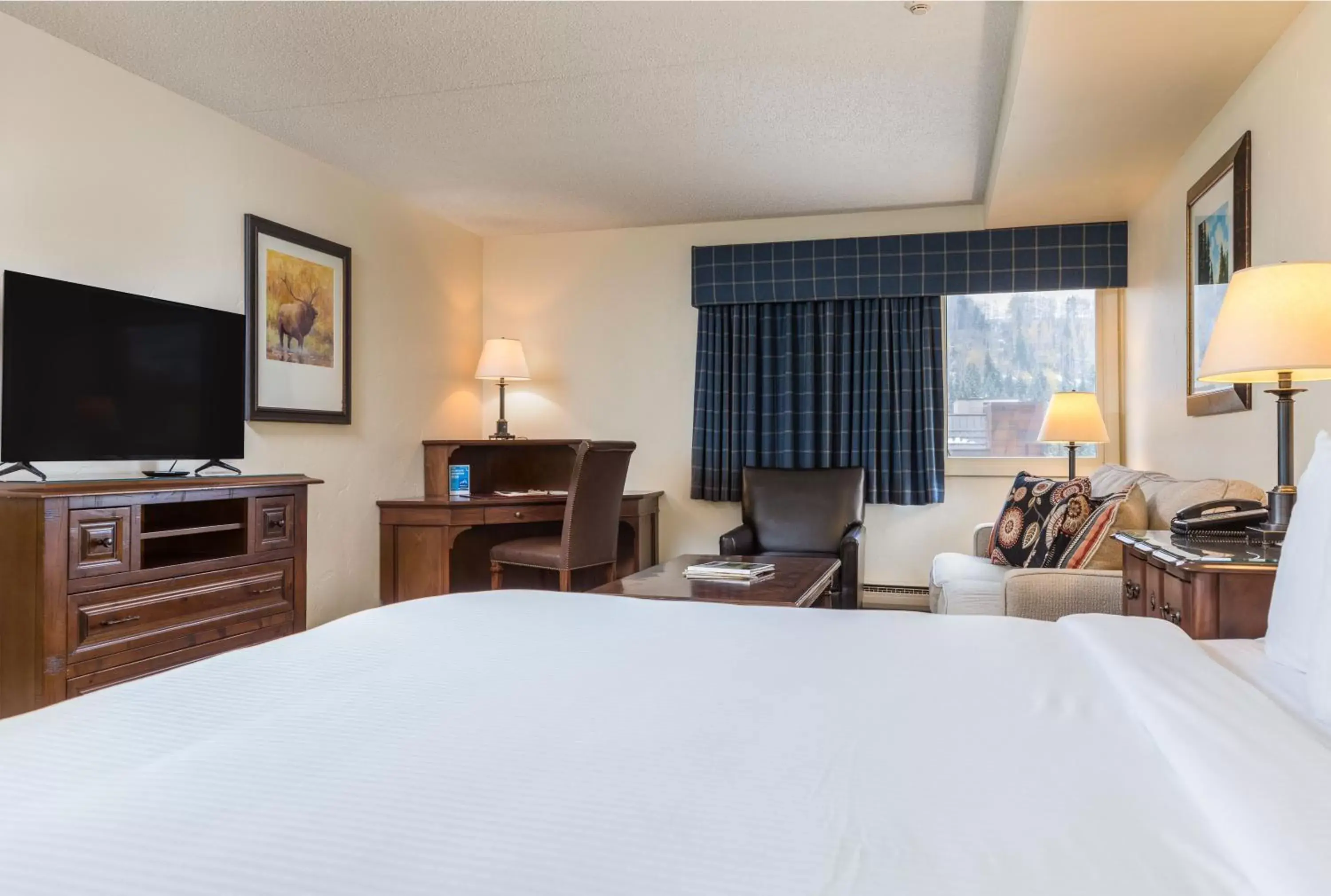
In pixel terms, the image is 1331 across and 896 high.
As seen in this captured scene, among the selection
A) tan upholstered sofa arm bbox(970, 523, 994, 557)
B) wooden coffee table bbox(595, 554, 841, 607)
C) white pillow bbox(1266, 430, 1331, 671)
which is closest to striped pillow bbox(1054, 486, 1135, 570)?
wooden coffee table bbox(595, 554, 841, 607)

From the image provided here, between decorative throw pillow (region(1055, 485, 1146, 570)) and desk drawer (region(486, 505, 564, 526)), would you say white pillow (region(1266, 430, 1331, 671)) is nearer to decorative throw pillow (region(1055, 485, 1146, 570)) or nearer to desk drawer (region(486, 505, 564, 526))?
decorative throw pillow (region(1055, 485, 1146, 570))

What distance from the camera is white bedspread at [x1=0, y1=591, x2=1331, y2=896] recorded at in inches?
25.8

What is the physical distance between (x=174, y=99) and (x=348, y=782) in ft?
11.1

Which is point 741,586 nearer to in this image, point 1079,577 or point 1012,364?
point 1079,577

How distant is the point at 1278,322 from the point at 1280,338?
0.04 metres

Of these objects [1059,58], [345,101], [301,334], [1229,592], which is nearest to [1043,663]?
[1229,592]

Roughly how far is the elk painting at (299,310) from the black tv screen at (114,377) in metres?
0.42

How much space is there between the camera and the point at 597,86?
10.6ft

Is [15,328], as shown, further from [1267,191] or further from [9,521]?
[1267,191]

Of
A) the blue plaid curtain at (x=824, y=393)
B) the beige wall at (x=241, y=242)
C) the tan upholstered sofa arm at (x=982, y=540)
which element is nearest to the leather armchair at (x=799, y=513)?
the blue plaid curtain at (x=824, y=393)

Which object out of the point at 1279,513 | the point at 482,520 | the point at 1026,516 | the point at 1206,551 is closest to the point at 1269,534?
the point at 1279,513

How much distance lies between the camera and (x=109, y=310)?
113 inches

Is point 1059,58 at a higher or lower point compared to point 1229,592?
higher

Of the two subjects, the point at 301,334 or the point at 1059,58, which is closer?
the point at 1059,58
